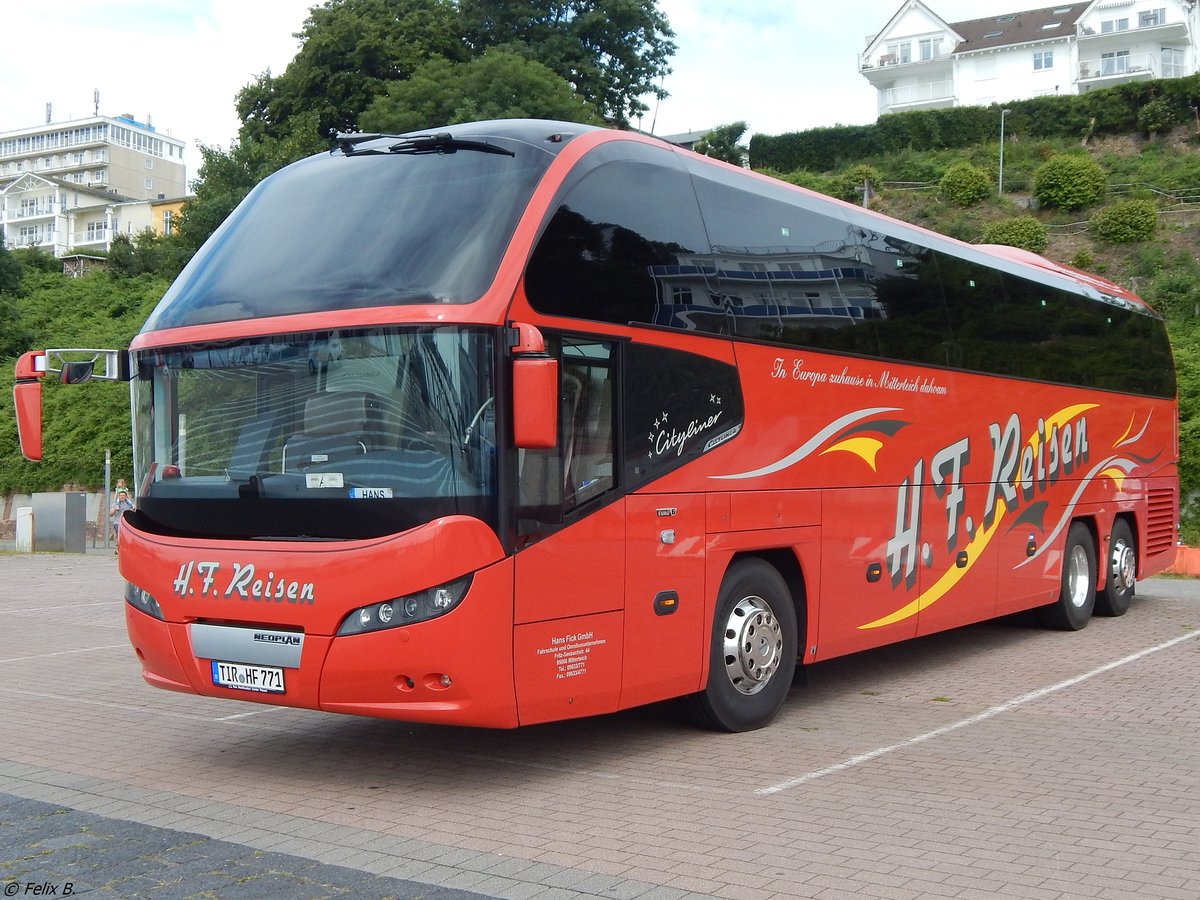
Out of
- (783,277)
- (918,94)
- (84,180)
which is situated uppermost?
(84,180)

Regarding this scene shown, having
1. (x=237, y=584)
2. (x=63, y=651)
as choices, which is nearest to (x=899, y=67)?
(x=63, y=651)

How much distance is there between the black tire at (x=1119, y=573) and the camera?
1542 centimetres

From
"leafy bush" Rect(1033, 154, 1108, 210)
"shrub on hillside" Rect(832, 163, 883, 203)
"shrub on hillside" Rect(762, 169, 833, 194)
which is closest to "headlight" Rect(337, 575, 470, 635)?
"leafy bush" Rect(1033, 154, 1108, 210)

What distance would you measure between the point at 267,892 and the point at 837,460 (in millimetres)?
5609

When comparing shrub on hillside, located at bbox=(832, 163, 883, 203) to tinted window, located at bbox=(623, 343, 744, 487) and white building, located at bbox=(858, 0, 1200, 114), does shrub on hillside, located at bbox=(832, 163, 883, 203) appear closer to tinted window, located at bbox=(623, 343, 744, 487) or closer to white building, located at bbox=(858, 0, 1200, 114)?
white building, located at bbox=(858, 0, 1200, 114)

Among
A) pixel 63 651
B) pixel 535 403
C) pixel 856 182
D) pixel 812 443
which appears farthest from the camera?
pixel 856 182

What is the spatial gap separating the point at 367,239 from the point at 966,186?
4419 cm

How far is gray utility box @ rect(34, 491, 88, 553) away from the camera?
101 ft

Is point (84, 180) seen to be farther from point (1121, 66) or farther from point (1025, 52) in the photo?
point (1121, 66)

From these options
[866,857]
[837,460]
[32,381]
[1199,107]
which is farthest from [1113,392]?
[1199,107]

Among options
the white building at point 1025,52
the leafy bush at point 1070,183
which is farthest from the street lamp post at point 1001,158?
the white building at point 1025,52

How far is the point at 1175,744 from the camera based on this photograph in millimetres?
8539

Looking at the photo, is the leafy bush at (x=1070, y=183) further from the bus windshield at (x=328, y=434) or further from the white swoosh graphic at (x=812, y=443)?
the bus windshield at (x=328, y=434)

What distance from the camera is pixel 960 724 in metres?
9.28
